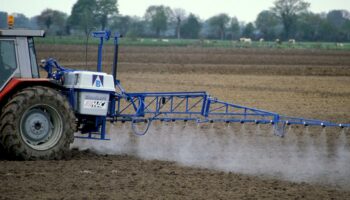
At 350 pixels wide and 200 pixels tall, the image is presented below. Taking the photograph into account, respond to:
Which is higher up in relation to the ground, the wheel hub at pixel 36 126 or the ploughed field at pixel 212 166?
the wheel hub at pixel 36 126

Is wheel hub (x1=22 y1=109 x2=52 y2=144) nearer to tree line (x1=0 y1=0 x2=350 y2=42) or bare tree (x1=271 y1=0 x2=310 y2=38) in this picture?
tree line (x1=0 y1=0 x2=350 y2=42)

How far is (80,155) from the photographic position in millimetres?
11797

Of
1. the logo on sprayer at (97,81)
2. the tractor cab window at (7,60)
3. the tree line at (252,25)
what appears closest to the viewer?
the tractor cab window at (7,60)

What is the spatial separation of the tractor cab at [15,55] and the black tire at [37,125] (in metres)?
0.34

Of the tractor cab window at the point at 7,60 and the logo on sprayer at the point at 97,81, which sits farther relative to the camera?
the logo on sprayer at the point at 97,81

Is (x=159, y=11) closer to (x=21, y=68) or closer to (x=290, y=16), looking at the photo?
(x=290, y=16)

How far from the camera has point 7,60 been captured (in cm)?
1084

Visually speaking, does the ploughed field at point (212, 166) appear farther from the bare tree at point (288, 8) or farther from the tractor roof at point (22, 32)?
the bare tree at point (288, 8)

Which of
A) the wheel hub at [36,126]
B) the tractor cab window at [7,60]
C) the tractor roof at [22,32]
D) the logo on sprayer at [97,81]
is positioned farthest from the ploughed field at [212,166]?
the tractor roof at [22,32]

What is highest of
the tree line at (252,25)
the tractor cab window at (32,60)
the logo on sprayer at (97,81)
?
the tractor cab window at (32,60)

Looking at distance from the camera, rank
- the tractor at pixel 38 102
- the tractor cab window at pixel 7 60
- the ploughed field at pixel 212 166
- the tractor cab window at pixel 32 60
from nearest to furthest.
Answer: the ploughed field at pixel 212 166
the tractor at pixel 38 102
the tractor cab window at pixel 7 60
the tractor cab window at pixel 32 60

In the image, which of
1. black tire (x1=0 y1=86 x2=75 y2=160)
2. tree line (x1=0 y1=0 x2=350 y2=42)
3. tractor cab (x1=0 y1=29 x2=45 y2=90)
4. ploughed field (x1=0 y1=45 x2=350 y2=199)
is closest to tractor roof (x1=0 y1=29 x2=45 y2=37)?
tractor cab (x1=0 y1=29 x2=45 y2=90)

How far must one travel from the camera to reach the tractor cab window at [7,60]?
10766mm

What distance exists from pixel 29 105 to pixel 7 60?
82 cm
